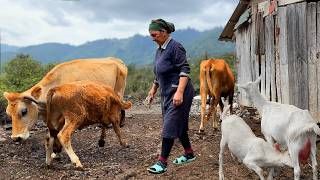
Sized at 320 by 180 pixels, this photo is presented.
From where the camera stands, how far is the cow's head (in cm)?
854

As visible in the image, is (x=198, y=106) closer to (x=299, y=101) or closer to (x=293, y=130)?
(x=299, y=101)

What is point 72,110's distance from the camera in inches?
315

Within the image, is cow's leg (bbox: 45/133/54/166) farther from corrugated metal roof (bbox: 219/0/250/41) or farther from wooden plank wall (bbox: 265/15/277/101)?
corrugated metal roof (bbox: 219/0/250/41)

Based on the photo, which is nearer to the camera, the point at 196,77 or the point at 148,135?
the point at 148,135

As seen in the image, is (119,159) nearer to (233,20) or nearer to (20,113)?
(20,113)

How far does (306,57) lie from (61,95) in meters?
4.58

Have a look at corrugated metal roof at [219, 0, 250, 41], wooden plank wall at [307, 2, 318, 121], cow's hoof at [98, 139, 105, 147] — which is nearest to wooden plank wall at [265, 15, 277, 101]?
wooden plank wall at [307, 2, 318, 121]

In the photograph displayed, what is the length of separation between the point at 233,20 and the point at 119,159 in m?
7.86

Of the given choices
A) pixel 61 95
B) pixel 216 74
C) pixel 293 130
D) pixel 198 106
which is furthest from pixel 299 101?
pixel 198 106

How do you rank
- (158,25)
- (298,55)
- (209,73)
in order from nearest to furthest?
(158,25)
(298,55)
(209,73)

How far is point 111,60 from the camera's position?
1246 cm

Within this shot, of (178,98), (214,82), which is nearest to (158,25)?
(178,98)

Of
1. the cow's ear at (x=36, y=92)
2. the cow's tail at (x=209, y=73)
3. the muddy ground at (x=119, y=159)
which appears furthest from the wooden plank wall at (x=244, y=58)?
the cow's ear at (x=36, y=92)

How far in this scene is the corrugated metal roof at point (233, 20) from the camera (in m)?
13.4
